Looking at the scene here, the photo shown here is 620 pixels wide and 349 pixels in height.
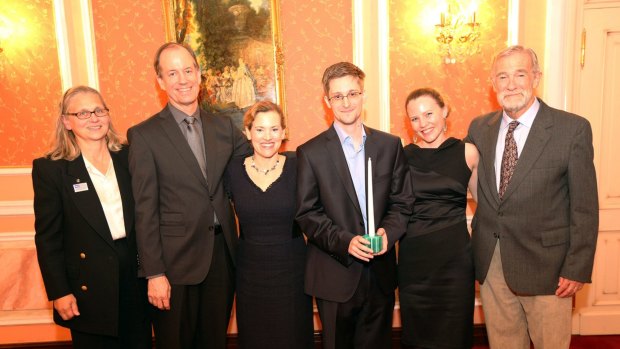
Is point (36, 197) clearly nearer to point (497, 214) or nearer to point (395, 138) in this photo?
point (395, 138)

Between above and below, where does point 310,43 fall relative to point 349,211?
above

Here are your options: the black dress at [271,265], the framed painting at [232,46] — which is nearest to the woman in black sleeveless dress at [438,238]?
the black dress at [271,265]

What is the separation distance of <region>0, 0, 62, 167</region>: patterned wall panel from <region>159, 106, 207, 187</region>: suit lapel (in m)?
1.89

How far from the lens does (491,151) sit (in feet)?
7.54

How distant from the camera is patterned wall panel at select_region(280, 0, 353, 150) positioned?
3424mm

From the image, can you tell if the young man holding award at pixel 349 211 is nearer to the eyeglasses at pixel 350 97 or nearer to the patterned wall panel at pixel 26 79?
the eyeglasses at pixel 350 97

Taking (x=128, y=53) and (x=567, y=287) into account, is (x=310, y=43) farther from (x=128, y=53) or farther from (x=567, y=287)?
(x=567, y=287)

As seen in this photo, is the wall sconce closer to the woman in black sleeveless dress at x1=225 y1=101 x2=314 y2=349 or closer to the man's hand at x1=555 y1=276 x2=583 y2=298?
the woman in black sleeveless dress at x1=225 y1=101 x2=314 y2=349

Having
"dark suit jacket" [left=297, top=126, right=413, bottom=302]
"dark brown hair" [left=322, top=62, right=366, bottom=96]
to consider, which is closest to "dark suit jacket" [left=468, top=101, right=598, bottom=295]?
"dark suit jacket" [left=297, top=126, right=413, bottom=302]

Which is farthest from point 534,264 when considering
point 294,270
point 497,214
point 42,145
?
point 42,145

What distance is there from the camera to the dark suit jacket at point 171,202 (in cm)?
217

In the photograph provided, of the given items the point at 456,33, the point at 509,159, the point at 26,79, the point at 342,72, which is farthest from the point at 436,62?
the point at 26,79

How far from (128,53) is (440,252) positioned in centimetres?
295

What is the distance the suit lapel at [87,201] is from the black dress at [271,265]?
2.30ft
